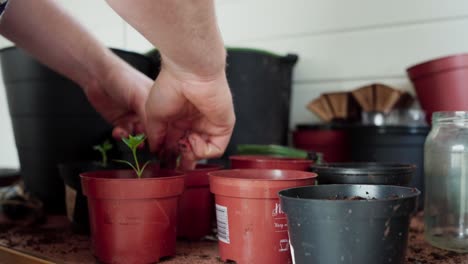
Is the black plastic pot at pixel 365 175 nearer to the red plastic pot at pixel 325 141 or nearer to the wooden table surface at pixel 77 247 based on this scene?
the wooden table surface at pixel 77 247

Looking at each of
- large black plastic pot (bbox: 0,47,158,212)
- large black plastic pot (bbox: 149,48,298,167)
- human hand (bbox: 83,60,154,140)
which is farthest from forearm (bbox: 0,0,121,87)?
large black plastic pot (bbox: 149,48,298,167)

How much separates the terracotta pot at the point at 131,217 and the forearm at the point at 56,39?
0.34m

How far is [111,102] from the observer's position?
3.28 ft

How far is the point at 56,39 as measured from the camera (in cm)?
93

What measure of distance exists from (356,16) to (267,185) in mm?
917

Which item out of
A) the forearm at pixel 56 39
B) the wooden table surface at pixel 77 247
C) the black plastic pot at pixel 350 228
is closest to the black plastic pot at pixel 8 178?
the wooden table surface at pixel 77 247

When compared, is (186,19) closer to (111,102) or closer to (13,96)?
(111,102)

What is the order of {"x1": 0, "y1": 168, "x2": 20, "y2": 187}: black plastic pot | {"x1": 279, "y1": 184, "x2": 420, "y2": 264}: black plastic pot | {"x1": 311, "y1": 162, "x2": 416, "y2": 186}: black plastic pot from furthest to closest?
{"x1": 0, "y1": 168, "x2": 20, "y2": 187}: black plastic pot → {"x1": 311, "y1": 162, "x2": 416, "y2": 186}: black plastic pot → {"x1": 279, "y1": 184, "x2": 420, "y2": 264}: black plastic pot

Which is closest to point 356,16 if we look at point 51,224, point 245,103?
point 245,103

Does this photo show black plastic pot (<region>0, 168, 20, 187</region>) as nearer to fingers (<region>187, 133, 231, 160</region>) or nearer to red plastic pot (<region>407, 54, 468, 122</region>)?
fingers (<region>187, 133, 231, 160</region>)

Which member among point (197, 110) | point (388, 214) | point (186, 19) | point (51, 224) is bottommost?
point (51, 224)

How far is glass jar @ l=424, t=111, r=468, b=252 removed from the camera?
816 millimetres

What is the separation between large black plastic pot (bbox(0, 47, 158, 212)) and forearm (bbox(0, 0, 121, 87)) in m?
0.16

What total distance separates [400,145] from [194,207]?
555 millimetres
